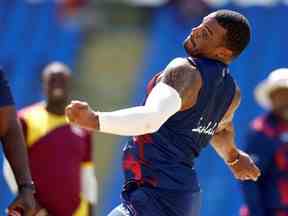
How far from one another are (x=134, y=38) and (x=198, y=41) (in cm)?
623

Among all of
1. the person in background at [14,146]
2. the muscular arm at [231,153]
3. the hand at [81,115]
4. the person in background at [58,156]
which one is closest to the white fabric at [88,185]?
the person in background at [58,156]

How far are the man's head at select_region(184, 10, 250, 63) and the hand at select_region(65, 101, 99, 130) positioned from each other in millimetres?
691

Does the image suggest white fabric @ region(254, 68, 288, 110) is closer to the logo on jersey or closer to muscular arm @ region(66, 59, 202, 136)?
the logo on jersey

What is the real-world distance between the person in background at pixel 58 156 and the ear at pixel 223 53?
235 centimetres

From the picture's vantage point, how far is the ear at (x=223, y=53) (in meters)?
5.35

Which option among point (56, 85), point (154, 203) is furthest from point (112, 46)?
point (154, 203)

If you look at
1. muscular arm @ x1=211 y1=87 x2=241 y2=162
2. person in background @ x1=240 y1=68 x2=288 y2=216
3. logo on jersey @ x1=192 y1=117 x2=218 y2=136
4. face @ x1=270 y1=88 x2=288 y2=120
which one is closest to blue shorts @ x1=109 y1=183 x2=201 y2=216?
logo on jersey @ x1=192 y1=117 x2=218 y2=136

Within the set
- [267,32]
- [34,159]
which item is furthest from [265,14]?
[34,159]

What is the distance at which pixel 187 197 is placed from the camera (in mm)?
5398

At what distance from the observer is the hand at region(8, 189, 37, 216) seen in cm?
510

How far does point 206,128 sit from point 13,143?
0.89 m

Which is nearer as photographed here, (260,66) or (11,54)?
(260,66)

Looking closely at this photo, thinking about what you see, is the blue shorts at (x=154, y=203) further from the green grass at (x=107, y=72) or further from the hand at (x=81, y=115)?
the green grass at (x=107, y=72)

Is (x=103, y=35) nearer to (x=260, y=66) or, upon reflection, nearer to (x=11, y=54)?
(x=11, y=54)
